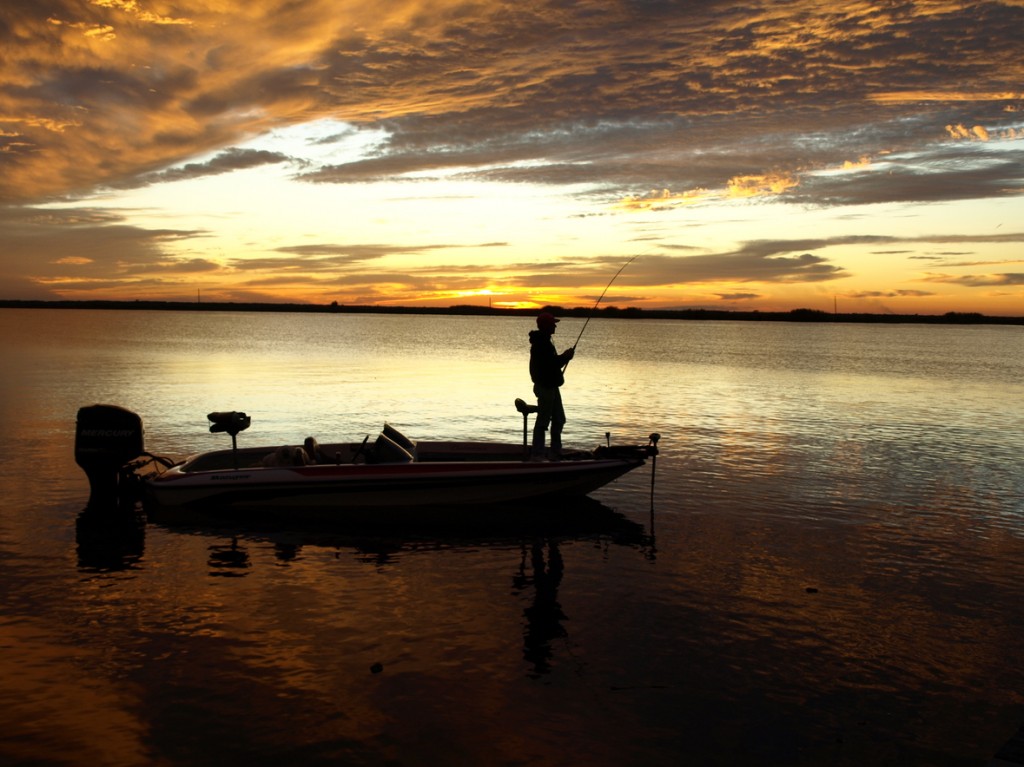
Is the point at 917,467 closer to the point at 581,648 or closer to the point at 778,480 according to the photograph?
the point at 778,480

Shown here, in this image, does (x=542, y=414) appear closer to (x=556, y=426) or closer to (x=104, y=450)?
(x=556, y=426)

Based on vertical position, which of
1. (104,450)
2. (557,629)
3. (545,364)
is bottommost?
(557,629)

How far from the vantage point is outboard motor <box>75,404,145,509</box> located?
48.2ft

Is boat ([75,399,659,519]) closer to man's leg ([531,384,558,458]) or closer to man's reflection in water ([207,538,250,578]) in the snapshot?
man's leg ([531,384,558,458])

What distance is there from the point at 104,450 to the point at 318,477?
4006 mm

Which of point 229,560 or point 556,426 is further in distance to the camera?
point 556,426

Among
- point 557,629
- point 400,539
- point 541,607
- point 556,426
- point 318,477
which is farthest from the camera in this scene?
point 556,426

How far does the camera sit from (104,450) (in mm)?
Answer: 14727

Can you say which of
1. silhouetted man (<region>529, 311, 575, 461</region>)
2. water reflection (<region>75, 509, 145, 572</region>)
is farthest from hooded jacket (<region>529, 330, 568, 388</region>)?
water reflection (<region>75, 509, 145, 572</region>)

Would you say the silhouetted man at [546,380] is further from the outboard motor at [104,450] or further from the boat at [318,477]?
the outboard motor at [104,450]

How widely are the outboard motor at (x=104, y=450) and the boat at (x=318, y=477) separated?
2cm

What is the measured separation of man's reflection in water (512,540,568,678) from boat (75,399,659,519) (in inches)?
73.6

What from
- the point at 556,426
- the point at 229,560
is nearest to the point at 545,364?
the point at 556,426

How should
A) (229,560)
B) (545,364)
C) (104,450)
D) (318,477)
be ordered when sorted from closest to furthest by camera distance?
(229,560) < (318,477) < (545,364) < (104,450)
